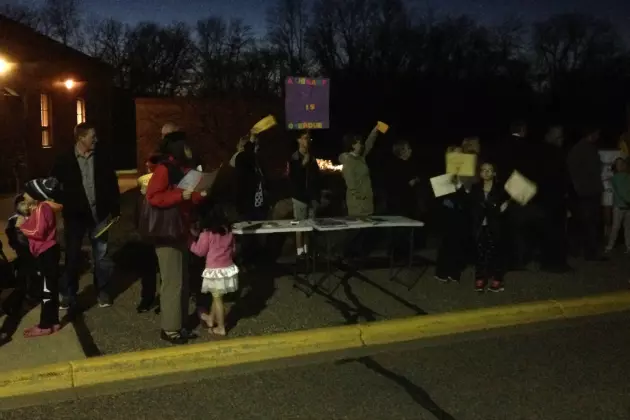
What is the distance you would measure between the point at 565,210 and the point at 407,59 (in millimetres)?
39881

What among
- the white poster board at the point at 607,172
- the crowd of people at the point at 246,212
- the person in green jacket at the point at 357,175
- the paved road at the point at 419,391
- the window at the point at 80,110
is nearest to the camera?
the paved road at the point at 419,391

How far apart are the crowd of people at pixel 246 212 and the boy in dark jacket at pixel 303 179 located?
1 centimetres

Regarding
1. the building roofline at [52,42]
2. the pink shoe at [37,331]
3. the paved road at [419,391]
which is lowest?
the paved road at [419,391]

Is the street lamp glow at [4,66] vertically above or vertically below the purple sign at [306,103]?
above

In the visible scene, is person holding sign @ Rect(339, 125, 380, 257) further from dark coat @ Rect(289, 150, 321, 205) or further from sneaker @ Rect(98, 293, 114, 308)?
sneaker @ Rect(98, 293, 114, 308)

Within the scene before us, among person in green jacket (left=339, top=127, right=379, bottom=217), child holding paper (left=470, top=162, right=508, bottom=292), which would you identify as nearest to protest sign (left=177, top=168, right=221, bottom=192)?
person in green jacket (left=339, top=127, right=379, bottom=217)

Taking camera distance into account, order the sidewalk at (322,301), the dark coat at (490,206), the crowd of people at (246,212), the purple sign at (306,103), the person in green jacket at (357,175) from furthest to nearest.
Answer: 1. the person in green jacket at (357,175)
2. the purple sign at (306,103)
3. the dark coat at (490,206)
4. the sidewalk at (322,301)
5. the crowd of people at (246,212)

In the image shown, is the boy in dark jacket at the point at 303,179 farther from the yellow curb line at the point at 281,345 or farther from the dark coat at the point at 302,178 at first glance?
the yellow curb line at the point at 281,345

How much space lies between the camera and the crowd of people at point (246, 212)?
621cm

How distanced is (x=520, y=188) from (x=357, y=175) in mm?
2044

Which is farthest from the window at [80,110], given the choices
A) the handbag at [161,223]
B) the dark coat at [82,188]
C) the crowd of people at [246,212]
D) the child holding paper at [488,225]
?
the handbag at [161,223]

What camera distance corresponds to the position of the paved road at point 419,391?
5.02m

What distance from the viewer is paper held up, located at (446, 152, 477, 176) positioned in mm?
8156

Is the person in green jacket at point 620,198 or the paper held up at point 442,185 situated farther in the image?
the person in green jacket at point 620,198
